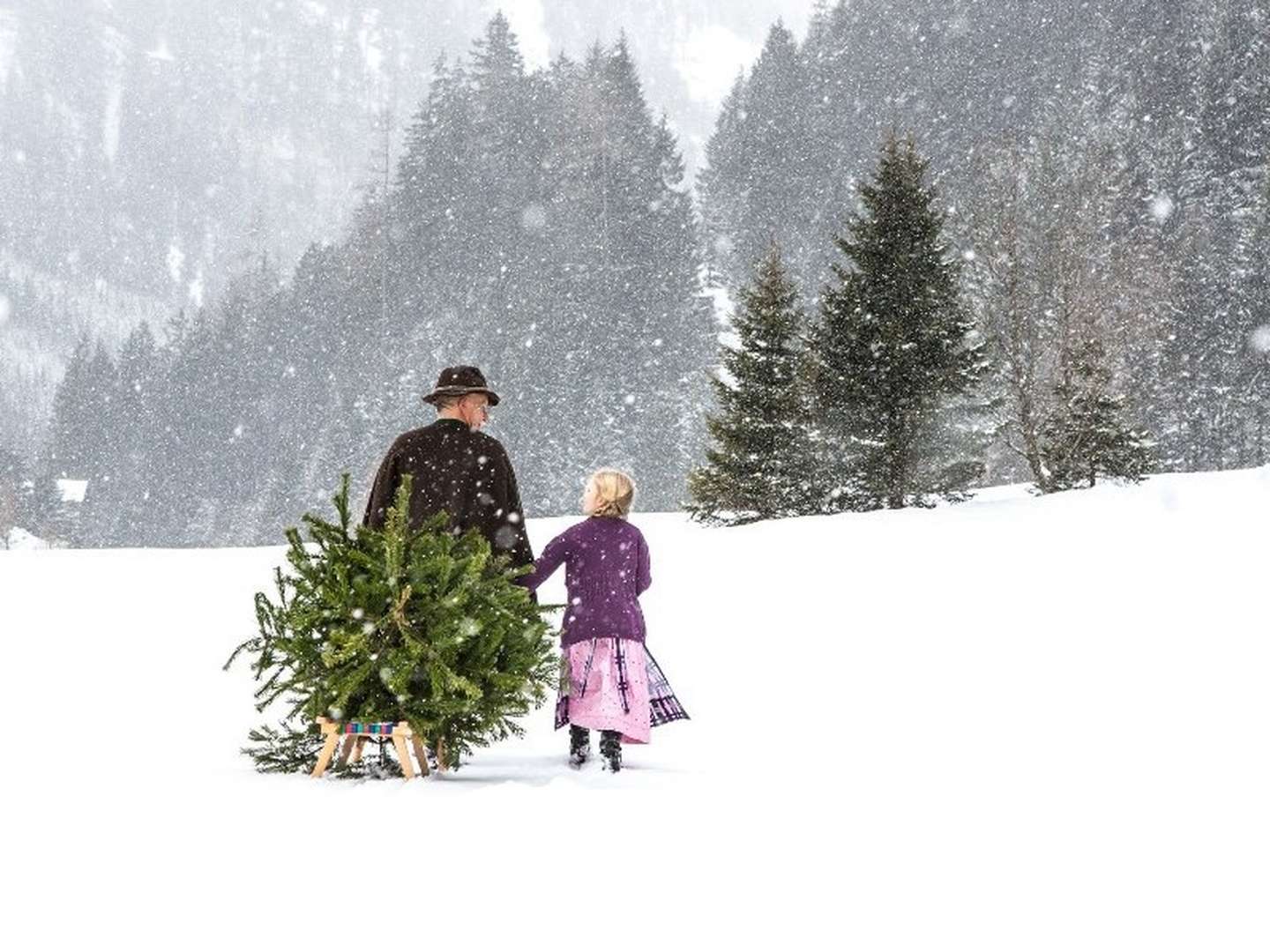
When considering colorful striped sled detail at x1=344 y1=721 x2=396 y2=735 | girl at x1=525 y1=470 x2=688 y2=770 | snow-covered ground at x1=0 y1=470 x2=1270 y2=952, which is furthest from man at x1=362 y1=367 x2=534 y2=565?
snow-covered ground at x1=0 y1=470 x2=1270 y2=952

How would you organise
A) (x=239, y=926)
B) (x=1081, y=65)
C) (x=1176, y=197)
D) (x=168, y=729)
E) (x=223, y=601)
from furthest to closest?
(x=1081, y=65) < (x=1176, y=197) < (x=223, y=601) < (x=168, y=729) < (x=239, y=926)

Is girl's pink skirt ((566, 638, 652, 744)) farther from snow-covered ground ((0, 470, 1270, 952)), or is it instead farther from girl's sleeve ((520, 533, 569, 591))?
girl's sleeve ((520, 533, 569, 591))

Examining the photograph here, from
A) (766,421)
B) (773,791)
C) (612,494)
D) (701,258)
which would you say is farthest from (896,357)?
(701,258)

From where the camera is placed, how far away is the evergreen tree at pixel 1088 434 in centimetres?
2058

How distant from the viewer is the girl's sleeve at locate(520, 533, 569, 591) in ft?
22.2

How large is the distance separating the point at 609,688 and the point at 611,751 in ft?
1.24

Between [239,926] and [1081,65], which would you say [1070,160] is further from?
[239,926]

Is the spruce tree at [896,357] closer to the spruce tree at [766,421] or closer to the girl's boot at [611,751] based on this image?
the spruce tree at [766,421]

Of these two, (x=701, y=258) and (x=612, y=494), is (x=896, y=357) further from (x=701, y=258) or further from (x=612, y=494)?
(x=701, y=258)

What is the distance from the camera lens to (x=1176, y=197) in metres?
40.7

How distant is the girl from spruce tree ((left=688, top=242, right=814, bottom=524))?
1488 centimetres

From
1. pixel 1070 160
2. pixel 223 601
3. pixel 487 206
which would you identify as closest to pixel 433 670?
pixel 223 601

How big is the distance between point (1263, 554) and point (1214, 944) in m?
10.9

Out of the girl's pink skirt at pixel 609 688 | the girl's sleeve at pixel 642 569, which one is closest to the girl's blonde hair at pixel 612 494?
the girl's sleeve at pixel 642 569
